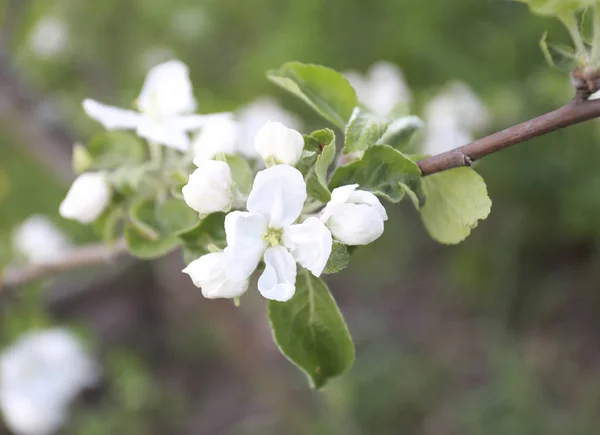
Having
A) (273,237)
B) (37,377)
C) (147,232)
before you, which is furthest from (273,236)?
(37,377)

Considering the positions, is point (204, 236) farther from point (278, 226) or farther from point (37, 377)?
point (37, 377)

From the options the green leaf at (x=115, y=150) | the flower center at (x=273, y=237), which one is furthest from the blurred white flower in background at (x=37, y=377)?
the flower center at (x=273, y=237)

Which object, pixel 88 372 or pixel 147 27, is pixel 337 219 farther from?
pixel 147 27

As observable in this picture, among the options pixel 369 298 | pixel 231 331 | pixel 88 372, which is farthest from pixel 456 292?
pixel 88 372

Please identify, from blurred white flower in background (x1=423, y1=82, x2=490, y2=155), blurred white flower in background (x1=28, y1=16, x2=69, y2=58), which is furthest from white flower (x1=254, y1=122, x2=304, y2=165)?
blurred white flower in background (x1=28, y1=16, x2=69, y2=58)

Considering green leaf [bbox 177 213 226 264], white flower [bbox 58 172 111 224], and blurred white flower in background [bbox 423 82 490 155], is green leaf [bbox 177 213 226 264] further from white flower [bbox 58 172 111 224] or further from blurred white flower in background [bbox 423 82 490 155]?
blurred white flower in background [bbox 423 82 490 155]
